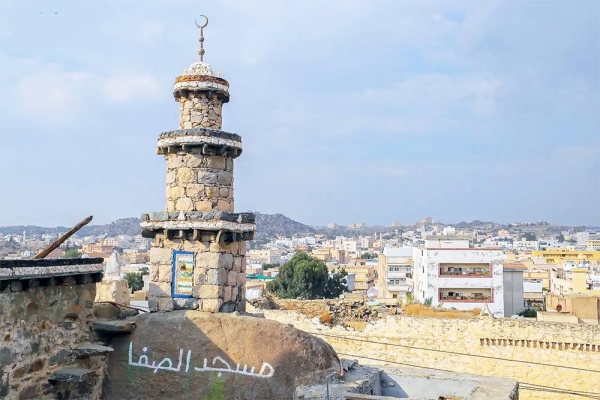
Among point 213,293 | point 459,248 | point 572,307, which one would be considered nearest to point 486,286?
point 459,248

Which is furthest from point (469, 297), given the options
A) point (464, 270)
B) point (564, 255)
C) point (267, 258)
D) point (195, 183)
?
point (267, 258)

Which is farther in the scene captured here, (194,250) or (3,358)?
(194,250)

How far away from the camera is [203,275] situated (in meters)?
11.4

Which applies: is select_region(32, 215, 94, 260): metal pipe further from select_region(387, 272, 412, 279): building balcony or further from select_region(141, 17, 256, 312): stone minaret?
select_region(387, 272, 412, 279): building balcony

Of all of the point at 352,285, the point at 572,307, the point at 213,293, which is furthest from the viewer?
the point at 352,285

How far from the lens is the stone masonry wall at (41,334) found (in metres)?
8.38

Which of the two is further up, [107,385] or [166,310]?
[166,310]

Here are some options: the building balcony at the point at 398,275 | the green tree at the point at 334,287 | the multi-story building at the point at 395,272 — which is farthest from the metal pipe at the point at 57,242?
the building balcony at the point at 398,275

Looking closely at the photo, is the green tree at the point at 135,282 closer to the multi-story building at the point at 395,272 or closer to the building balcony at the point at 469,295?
the multi-story building at the point at 395,272

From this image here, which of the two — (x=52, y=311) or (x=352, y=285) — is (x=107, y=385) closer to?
(x=52, y=311)

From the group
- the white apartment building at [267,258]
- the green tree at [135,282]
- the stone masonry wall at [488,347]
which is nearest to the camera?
the stone masonry wall at [488,347]

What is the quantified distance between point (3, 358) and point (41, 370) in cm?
81

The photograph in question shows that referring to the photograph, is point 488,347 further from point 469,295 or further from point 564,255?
point 564,255

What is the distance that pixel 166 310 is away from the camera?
37.6 feet
